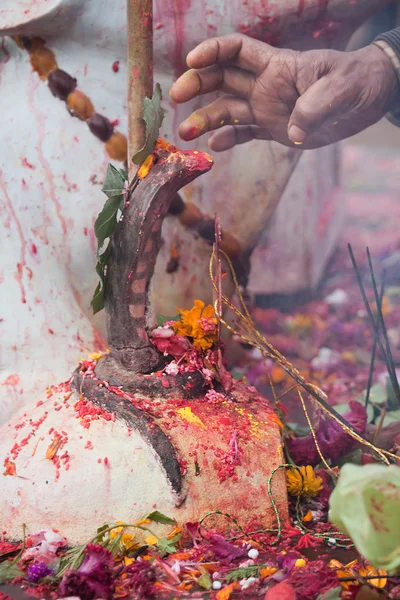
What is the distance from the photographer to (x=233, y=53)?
1.74 m

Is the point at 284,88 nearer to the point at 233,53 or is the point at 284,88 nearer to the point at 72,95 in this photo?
the point at 233,53

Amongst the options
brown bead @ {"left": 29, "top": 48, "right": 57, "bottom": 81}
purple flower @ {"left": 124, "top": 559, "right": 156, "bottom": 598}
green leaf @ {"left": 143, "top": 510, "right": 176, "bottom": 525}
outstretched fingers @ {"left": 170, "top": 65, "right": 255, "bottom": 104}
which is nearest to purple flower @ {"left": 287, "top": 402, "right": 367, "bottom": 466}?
green leaf @ {"left": 143, "top": 510, "right": 176, "bottom": 525}

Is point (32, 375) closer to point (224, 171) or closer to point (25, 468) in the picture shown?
point (25, 468)

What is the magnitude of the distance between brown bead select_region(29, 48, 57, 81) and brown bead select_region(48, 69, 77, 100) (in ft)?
0.05

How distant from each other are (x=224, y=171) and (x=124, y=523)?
1.10m

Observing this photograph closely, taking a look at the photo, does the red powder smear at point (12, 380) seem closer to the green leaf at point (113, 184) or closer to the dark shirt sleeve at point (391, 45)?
the green leaf at point (113, 184)

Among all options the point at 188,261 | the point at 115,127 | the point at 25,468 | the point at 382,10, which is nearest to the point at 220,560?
the point at 25,468

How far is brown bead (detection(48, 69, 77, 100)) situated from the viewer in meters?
1.82

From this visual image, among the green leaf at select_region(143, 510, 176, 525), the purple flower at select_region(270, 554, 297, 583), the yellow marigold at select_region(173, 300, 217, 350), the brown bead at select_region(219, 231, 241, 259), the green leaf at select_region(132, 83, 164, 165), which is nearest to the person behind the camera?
the purple flower at select_region(270, 554, 297, 583)

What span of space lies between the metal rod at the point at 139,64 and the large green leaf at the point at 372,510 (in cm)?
81

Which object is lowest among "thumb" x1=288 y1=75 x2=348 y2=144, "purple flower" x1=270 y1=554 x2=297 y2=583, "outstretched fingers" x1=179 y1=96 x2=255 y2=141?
"purple flower" x1=270 y1=554 x2=297 y2=583

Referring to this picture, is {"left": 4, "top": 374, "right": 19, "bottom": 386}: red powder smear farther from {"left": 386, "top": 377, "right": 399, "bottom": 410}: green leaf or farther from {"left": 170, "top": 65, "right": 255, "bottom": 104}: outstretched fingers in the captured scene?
{"left": 386, "top": 377, "right": 399, "bottom": 410}: green leaf

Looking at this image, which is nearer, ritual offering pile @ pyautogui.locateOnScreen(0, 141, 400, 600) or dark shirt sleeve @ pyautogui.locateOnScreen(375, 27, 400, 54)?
ritual offering pile @ pyautogui.locateOnScreen(0, 141, 400, 600)

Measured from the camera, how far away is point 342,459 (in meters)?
1.65
